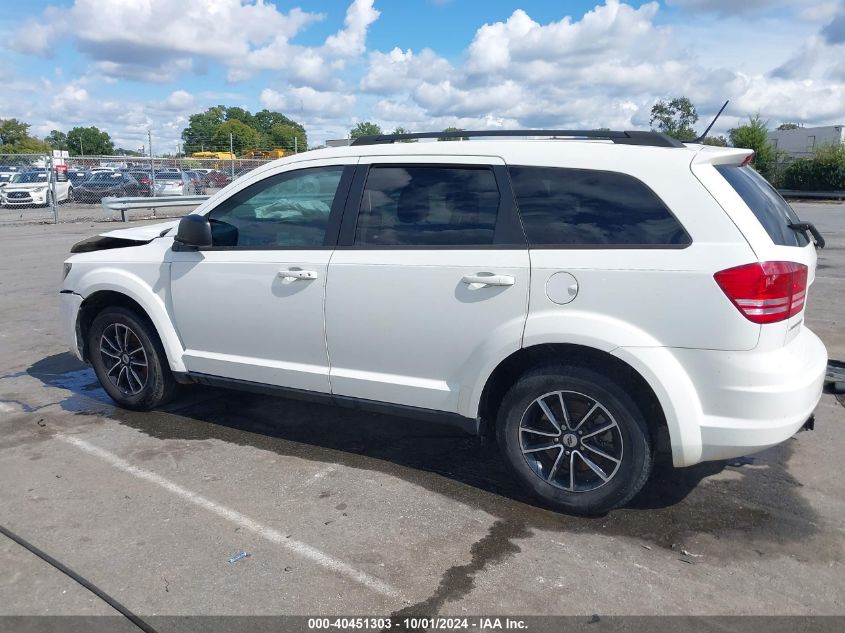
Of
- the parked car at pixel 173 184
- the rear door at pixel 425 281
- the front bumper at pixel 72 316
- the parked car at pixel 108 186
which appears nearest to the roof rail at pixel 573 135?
the rear door at pixel 425 281

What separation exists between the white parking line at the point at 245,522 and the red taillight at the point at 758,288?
2018mm

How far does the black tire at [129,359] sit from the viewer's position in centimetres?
516

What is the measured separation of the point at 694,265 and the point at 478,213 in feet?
A: 3.82

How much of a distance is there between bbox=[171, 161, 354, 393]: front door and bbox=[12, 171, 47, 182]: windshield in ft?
91.9

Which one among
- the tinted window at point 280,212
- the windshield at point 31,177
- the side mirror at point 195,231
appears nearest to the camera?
the tinted window at point 280,212

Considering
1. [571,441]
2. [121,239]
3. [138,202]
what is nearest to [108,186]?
[138,202]

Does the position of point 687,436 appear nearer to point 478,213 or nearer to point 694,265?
point 694,265

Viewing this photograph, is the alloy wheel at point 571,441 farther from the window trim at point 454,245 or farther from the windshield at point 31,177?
the windshield at point 31,177

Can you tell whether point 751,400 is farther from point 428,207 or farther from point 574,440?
point 428,207

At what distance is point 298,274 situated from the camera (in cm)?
430

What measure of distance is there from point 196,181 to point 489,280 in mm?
29477

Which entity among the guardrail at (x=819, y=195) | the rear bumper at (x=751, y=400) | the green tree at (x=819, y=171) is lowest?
the rear bumper at (x=751, y=400)

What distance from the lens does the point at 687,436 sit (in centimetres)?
346

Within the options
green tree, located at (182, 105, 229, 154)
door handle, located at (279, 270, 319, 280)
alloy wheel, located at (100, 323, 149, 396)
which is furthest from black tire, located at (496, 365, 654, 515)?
green tree, located at (182, 105, 229, 154)
